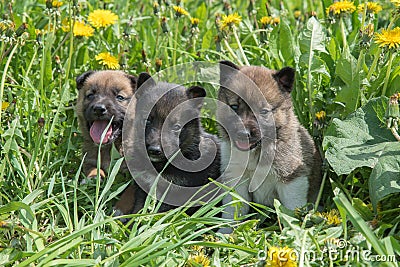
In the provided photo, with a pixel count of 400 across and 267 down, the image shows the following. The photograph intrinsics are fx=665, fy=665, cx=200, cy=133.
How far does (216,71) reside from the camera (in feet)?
18.2

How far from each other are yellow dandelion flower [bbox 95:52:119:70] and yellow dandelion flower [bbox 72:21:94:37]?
0.80ft

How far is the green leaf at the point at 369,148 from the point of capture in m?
4.10

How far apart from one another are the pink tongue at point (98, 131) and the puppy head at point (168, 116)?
0.43m

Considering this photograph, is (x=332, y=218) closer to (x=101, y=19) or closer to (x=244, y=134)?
(x=244, y=134)

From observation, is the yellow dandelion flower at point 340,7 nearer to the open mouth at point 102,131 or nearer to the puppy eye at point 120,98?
the puppy eye at point 120,98

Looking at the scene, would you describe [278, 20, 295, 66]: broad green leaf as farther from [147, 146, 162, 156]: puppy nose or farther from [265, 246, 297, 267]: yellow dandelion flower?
[265, 246, 297, 267]: yellow dandelion flower

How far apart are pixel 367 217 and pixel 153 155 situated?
60.7 inches

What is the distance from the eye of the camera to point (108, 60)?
5.74 m

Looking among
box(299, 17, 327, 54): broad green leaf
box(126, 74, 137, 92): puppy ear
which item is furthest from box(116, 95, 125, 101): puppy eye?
box(299, 17, 327, 54): broad green leaf

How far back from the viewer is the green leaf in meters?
4.10

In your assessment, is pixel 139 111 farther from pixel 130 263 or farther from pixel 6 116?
pixel 130 263

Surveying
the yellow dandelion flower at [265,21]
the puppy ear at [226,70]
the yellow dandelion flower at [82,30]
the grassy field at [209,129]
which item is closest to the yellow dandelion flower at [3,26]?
the grassy field at [209,129]

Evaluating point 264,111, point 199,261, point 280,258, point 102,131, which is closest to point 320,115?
point 264,111

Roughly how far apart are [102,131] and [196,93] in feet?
2.98
